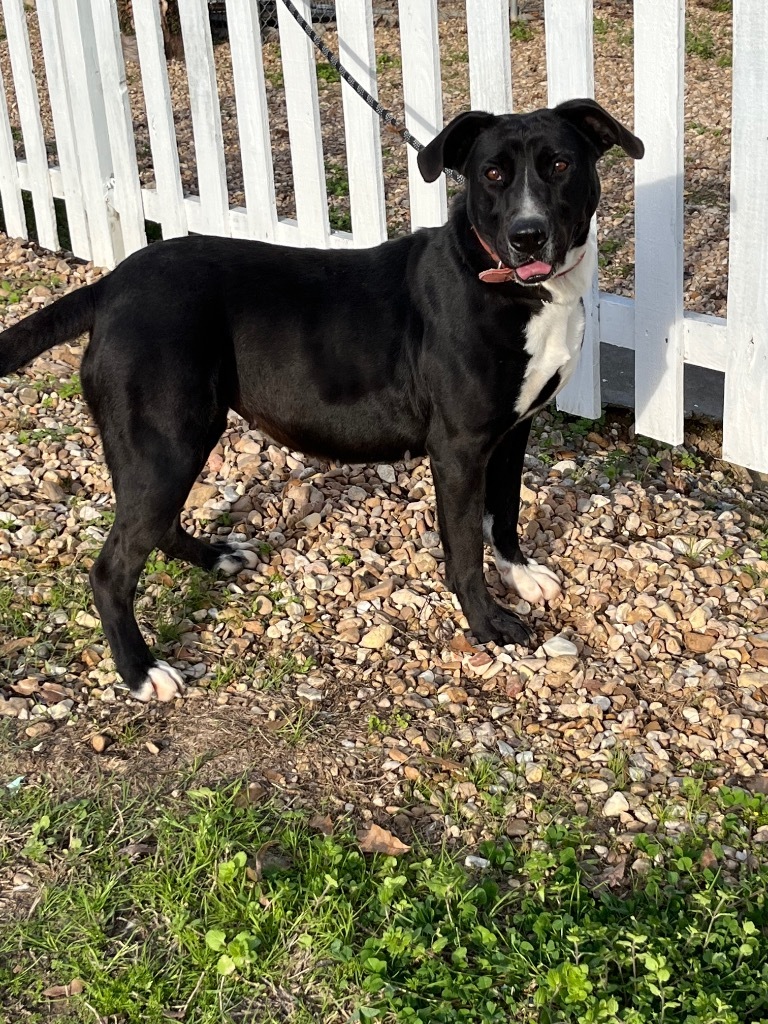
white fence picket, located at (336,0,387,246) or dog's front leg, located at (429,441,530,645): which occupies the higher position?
white fence picket, located at (336,0,387,246)

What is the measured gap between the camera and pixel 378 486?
466cm

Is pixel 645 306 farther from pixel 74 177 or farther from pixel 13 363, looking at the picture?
pixel 74 177

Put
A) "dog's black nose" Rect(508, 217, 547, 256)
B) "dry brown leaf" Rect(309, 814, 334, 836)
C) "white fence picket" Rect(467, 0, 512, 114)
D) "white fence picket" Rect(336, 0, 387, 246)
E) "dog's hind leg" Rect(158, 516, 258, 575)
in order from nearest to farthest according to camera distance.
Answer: "dry brown leaf" Rect(309, 814, 334, 836)
"dog's black nose" Rect(508, 217, 547, 256)
"dog's hind leg" Rect(158, 516, 258, 575)
"white fence picket" Rect(467, 0, 512, 114)
"white fence picket" Rect(336, 0, 387, 246)

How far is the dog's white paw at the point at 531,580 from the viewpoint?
4.03 meters

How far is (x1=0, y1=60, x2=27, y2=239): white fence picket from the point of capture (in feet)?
23.1

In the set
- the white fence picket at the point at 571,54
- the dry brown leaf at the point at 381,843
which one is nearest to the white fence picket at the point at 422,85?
the white fence picket at the point at 571,54

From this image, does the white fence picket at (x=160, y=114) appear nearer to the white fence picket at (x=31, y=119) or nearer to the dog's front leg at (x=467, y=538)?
the white fence picket at (x=31, y=119)

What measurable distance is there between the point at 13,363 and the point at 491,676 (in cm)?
176

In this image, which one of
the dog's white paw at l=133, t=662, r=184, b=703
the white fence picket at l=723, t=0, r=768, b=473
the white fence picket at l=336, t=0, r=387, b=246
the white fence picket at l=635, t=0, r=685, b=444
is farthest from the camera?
the white fence picket at l=336, t=0, r=387, b=246

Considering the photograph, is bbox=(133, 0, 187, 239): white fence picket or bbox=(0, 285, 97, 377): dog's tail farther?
bbox=(133, 0, 187, 239): white fence picket

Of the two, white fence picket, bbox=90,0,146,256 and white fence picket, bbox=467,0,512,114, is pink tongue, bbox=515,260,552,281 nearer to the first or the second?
white fence picket, bbox=467,0,512,114

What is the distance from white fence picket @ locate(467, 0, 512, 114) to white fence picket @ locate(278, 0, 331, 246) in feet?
2.94

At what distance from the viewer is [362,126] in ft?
16.3

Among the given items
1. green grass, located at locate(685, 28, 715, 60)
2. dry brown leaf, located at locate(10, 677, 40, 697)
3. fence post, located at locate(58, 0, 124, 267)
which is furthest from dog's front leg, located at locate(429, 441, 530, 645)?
green grass, located at locate(685, 28, 715, 60)
